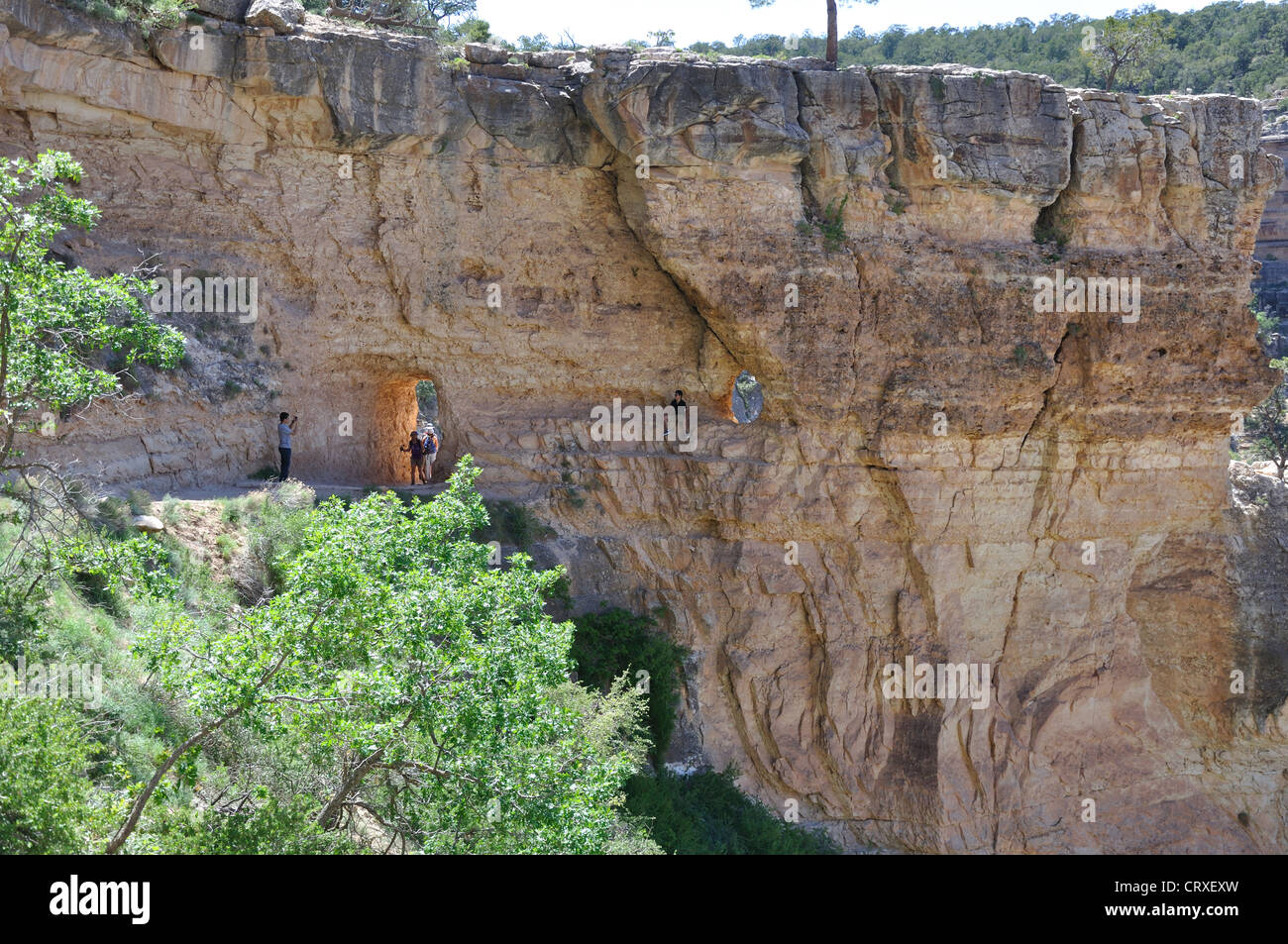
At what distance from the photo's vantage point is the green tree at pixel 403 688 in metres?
7.79

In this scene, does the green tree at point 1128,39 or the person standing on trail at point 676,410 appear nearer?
the person standing on trail at point 676,410

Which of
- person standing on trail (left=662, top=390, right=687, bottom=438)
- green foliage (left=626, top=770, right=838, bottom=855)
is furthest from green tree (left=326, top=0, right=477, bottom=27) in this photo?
green foliage (left=626, top=770, right=838, bottom=855)

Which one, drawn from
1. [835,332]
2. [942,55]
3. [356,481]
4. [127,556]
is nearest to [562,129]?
[835,332]

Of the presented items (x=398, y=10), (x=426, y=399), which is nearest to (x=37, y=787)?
(x=398, y=10)

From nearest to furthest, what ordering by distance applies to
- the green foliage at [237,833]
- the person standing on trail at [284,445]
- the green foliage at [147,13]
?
1. the green foliage at [237,833]
2. the green foliage at [147,13]
3. the person standing on trail at [284,445]

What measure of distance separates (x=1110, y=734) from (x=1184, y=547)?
351 cm

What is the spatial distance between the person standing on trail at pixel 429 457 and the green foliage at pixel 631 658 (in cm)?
390

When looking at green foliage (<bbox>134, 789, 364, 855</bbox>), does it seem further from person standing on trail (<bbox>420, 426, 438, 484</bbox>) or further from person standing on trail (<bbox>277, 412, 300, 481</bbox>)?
person standing on trail (<bbox>420, 426, 438, 484</bbox>)

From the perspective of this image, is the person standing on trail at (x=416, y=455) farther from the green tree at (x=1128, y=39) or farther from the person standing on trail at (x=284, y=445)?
the green tree at (x=1128, y=39)

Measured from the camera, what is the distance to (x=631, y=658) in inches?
662

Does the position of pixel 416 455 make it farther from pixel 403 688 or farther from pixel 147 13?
pixel 403 688

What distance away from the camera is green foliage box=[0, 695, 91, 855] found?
683 cm

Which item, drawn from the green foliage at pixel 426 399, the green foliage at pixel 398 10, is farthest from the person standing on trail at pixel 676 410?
the green foliage at pixel 426 399
